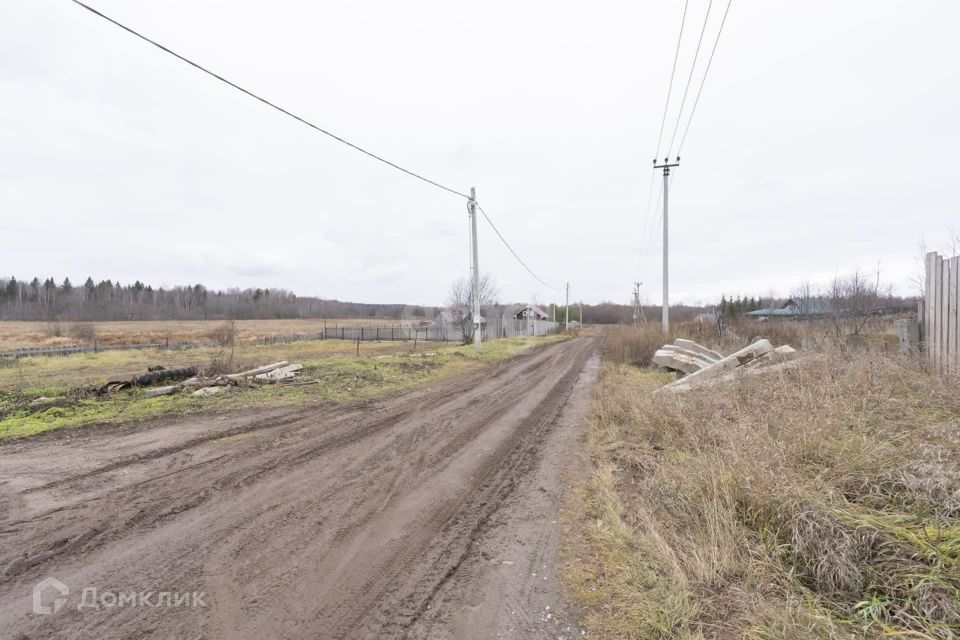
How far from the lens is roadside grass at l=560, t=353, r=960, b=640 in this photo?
82.0 inches

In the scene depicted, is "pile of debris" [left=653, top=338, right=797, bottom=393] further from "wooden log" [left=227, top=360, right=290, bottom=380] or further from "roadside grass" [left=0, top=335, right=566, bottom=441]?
"wooden log" [left=227, top=360, right=290, bottom=380]

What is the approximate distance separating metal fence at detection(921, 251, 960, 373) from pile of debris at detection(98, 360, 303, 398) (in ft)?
41.5

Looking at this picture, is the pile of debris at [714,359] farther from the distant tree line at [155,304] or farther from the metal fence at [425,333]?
the distant tree line at [155,304]

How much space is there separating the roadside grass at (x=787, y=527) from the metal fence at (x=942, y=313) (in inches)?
65.4

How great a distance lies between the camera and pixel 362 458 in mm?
5262

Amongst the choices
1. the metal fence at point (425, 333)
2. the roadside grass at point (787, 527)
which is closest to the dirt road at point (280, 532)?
the roadside grass at point (787, 527)

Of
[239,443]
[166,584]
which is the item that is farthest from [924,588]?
[239,443]

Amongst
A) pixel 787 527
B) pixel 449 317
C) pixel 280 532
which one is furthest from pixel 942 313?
pixel 449 317

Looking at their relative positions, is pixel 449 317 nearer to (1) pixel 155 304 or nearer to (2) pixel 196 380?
(2) pixel 196 380

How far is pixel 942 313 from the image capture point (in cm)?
617

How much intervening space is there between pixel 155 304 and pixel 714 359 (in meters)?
134

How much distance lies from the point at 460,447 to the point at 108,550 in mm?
3819

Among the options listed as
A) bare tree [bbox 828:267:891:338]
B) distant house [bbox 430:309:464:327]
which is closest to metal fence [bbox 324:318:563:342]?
distant house [bbox 430:309:464:327]

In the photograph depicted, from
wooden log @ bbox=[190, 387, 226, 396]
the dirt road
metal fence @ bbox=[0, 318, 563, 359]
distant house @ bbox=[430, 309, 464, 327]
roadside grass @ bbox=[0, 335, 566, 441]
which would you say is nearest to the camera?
the dirt road
